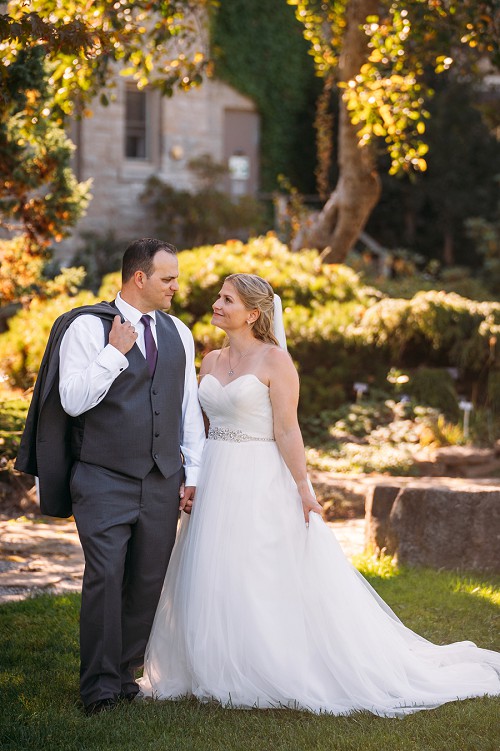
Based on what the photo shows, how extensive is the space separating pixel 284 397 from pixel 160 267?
30.0 inches

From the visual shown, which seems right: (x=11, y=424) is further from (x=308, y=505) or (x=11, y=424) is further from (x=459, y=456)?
(x=308, y=505)

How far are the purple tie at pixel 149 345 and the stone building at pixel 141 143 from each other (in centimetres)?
1410

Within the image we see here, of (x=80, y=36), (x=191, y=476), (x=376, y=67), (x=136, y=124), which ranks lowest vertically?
(x=191, y=476)

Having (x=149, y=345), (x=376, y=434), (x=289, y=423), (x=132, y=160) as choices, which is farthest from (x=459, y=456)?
(x=132, y=160)

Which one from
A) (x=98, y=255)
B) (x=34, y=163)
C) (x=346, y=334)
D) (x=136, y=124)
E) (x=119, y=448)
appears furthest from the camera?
(x=136, y=124)

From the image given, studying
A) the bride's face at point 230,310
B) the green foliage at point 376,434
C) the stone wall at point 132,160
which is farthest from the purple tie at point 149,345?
the stone wall at point 132,160

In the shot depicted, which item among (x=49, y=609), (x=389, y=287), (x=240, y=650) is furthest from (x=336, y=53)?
(x=240, y=650)

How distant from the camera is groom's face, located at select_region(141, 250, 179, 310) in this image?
13.6ft

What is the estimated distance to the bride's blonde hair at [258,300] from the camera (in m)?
4.43

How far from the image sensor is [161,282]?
13.7ft

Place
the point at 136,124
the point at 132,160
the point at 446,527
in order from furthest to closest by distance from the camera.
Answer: the point at 136,124 → the point at 132,160 → the point at 446,527

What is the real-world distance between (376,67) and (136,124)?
9765 millimetres

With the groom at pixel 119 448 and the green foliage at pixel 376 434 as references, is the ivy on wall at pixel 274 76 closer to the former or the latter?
the green foliage at pixel 376 434

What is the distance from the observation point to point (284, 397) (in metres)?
4.38
